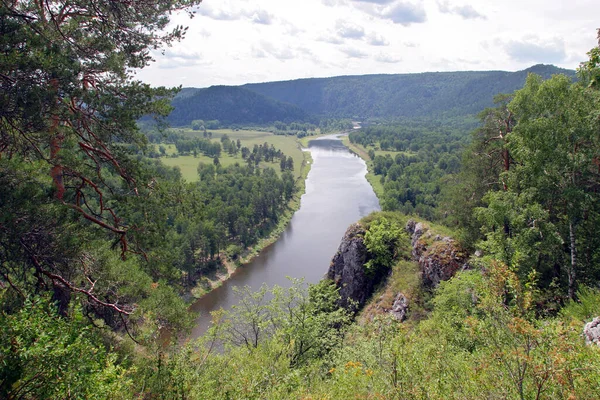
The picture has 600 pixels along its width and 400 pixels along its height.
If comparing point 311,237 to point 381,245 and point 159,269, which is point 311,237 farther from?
point 159,269

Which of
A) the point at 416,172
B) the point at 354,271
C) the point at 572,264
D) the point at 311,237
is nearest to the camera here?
the point at 572,264

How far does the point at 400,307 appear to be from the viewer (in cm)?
1462

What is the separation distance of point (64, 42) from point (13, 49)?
1.03 m

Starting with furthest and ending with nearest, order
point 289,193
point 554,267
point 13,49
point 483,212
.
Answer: point 289,193
point 483,212
point 554,267
point 13,49

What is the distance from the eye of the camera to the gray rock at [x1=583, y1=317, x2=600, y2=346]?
19.8 ft

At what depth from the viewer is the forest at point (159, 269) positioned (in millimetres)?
4738

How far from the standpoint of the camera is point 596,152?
970 cm

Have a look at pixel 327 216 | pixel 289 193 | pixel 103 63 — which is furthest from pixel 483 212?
pixel 289 193

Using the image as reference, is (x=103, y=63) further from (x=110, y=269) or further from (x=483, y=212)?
(x=483, y=212)

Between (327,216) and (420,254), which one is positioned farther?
(327,216)

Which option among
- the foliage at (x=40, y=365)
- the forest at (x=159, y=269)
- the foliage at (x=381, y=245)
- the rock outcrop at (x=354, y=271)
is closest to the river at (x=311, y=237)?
the rock outcrop at (x=354, y=271)

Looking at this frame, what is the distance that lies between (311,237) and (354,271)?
2752 cm

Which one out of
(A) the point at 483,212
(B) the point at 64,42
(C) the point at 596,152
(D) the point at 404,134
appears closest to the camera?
(B) the point at 64,42

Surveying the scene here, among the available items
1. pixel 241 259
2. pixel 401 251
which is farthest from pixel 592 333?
pixel 241 259
